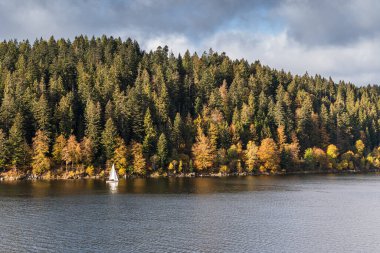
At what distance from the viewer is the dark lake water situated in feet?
186

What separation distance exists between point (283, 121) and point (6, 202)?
134m

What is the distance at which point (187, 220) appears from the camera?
72500 millimetres

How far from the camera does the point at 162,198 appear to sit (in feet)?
319

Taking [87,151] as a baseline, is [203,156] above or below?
below

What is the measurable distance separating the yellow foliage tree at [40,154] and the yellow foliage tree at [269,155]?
7823 cm

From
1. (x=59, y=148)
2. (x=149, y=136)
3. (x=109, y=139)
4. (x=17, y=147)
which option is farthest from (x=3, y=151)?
(x=149, y=136)

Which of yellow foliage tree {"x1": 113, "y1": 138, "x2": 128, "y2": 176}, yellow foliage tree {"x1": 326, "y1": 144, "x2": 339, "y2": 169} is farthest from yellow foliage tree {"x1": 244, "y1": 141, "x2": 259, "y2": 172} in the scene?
yellow foliage tree {"x1": 113, "y1": 138, "x2": 128, "y2": 176}

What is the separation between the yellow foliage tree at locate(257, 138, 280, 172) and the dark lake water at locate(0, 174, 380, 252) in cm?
6022

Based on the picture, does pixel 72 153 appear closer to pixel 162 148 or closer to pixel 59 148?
pixel 59 148

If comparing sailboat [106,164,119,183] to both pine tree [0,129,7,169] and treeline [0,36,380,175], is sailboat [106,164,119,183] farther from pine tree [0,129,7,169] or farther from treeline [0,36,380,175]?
pine tree [0,129,7,169]

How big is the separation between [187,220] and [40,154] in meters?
85.3

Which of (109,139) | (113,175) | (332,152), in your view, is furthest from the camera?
(332,152)

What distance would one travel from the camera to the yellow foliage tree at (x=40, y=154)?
143500 millimetres

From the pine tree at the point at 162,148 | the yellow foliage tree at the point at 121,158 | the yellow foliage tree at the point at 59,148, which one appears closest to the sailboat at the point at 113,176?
the yellow foliage tree at the point at 121,158
